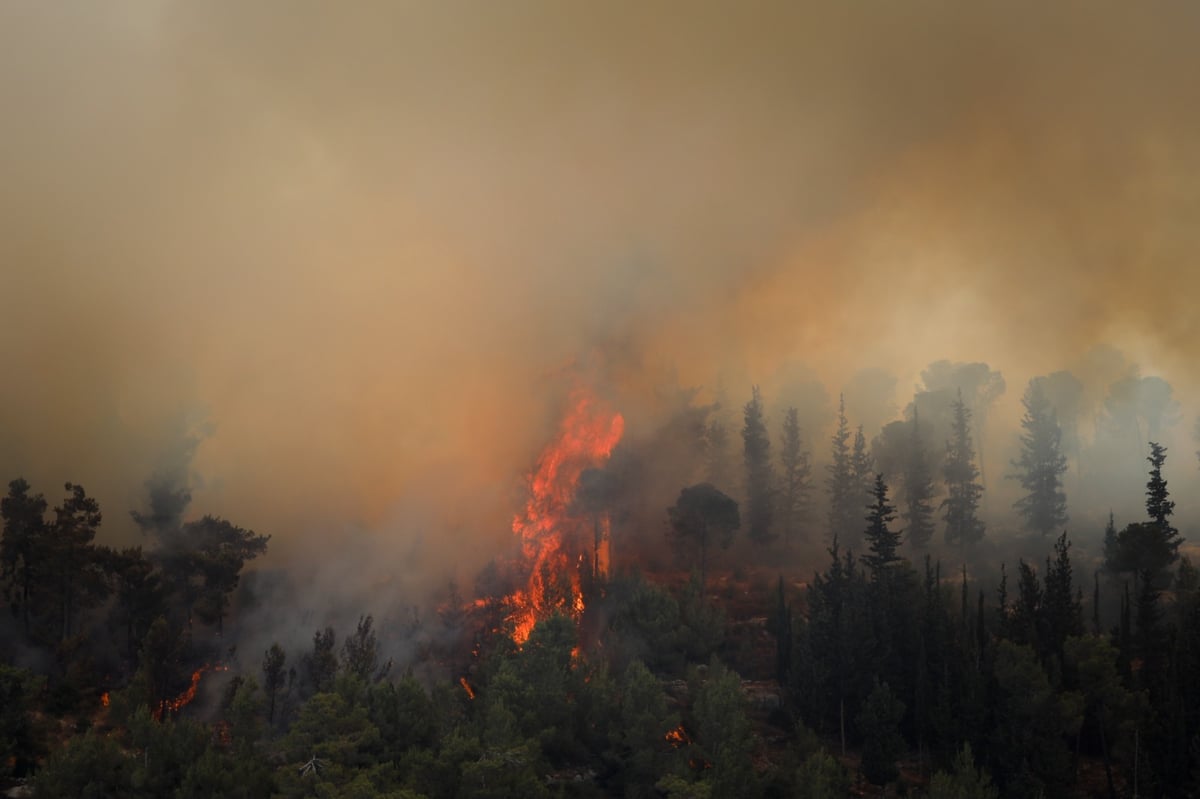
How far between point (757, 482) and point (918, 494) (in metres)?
25.0

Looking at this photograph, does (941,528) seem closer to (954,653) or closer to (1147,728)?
(954,653)

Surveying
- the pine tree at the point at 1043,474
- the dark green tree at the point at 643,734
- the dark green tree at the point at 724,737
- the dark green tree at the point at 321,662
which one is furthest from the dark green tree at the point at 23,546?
the pine tree at the point at 1043,474

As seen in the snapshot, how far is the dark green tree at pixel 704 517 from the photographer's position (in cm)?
12419

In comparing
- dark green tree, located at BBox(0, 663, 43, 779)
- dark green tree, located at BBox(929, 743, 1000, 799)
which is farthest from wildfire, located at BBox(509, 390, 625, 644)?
dark green tree, located at BBox(929, 743, 1000, 799)

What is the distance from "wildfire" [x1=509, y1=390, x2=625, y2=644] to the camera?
359 ft

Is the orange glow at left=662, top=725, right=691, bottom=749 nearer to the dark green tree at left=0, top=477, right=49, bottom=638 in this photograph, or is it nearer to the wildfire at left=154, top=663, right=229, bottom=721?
the wildfire at left=154, top=663, right=229, bottom=721

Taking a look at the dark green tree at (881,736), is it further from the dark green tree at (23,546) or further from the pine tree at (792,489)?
the dark green tree at (23,546)

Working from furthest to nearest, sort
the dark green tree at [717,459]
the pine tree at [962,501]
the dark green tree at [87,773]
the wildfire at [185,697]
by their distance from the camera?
the dark green tree at [717,459] < the pine tree at [962,501] < the wildfire at [185,697] < the dark green tree at [87,773]

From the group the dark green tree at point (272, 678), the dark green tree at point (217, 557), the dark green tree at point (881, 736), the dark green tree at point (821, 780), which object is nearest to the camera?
the dark green tree at point (821, 780)

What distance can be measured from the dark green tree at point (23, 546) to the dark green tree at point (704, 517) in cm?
7539

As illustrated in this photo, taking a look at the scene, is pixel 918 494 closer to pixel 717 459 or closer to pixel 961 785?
pixel 717 459

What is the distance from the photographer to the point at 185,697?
85.8 m

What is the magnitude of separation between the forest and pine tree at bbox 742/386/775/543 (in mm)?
7486

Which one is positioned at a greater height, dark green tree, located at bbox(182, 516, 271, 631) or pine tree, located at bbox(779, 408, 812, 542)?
pine tree, located at bbox(779, 408, 812, 542)
